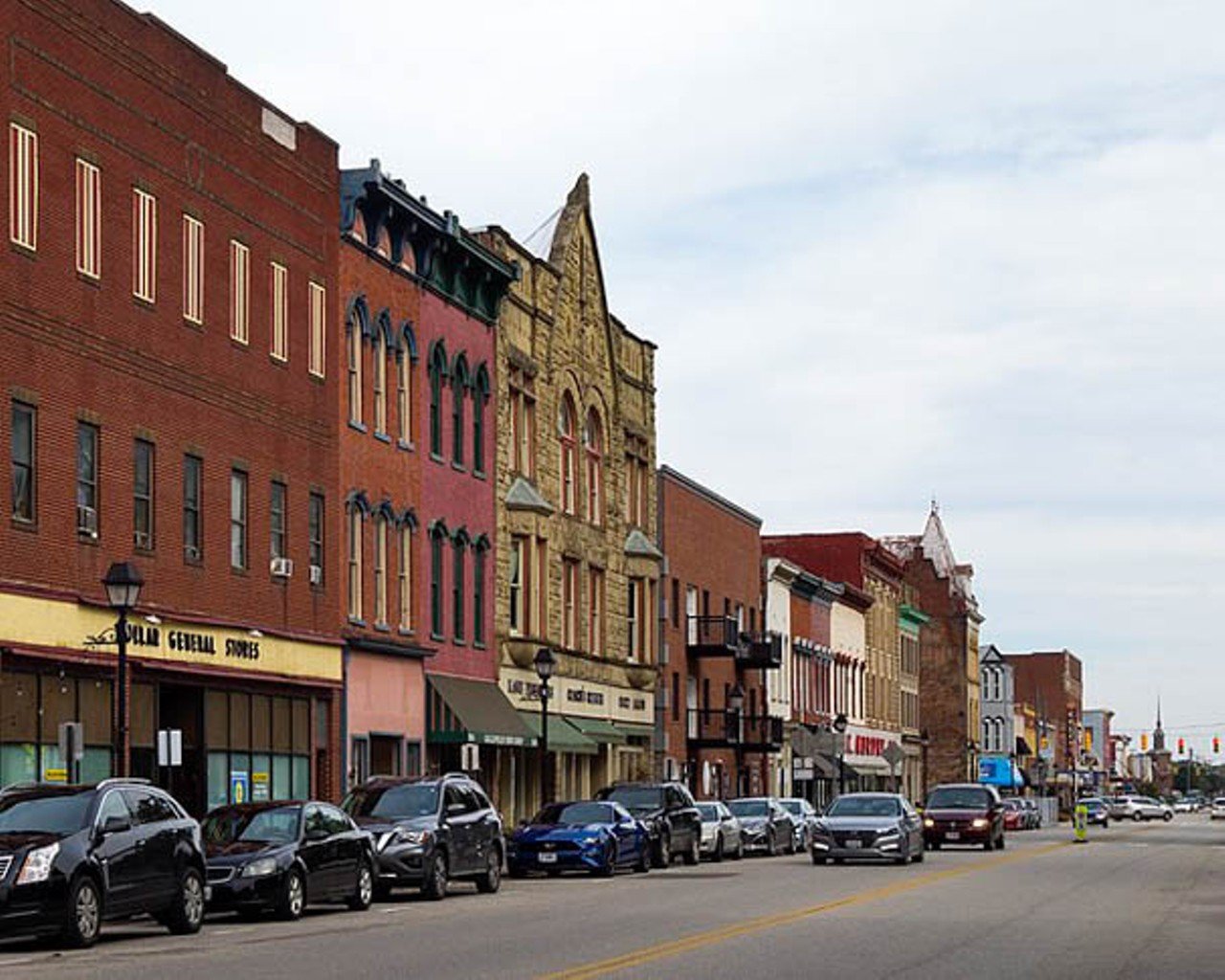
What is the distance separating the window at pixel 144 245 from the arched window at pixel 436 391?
13334 mm

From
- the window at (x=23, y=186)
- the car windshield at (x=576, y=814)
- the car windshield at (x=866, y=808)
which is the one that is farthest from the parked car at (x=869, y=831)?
the window at (x=23, y=186)

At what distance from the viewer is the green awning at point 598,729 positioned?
59.8 metres

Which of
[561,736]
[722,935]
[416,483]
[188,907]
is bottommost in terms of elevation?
[722,935]

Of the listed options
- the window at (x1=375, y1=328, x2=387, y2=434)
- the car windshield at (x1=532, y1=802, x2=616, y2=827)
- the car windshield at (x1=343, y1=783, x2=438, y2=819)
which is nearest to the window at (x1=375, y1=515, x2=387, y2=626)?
the window at (x1=375, y1=328, x2=387, y2=434)

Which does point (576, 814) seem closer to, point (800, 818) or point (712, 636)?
point (800, 818)

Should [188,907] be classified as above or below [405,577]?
below

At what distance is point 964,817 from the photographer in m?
56.5

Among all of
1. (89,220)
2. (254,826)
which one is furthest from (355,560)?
(254,826)

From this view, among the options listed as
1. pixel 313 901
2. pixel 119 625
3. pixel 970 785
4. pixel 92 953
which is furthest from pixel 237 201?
pixel 970 785

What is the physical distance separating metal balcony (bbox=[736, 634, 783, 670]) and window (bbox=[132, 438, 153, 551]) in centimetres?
4025

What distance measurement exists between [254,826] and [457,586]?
78.5 feet

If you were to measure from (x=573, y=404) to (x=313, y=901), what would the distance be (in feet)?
107

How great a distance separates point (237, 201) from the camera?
40.8 m

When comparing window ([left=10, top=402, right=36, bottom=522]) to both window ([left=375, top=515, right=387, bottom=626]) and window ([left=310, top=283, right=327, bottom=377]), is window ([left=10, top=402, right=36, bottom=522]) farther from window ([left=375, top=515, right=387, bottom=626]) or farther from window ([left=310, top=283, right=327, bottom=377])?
window ([left=375, top=515, right=387, bottom=626])
